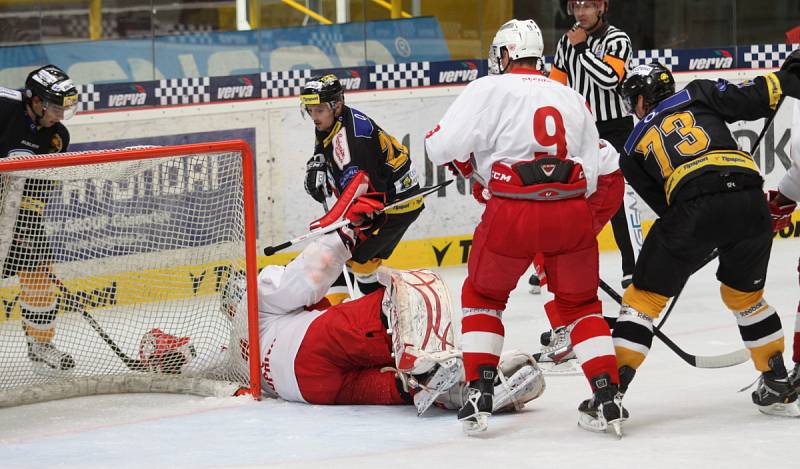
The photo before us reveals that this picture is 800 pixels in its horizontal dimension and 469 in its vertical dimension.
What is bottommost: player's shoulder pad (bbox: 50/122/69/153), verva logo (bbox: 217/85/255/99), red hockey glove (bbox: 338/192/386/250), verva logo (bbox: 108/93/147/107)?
red hockey glove (bbox: 338/192/386/250)

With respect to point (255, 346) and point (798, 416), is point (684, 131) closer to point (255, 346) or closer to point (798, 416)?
point (798, 416)

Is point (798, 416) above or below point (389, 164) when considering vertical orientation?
below

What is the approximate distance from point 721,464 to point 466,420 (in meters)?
0.72

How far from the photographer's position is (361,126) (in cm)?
489

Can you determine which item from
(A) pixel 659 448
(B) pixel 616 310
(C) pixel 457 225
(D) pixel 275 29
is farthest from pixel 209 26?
(A) pixel 659 448

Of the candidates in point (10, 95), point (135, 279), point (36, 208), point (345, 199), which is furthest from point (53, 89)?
→ point (345, 199)

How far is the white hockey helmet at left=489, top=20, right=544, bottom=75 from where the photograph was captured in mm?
3547

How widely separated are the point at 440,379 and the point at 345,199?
1.11 m

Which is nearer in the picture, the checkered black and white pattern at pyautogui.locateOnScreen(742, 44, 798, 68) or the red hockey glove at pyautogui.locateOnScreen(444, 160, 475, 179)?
the red hockey glove at pyautogui.locateOnScreen(444, 160, 475, 179)

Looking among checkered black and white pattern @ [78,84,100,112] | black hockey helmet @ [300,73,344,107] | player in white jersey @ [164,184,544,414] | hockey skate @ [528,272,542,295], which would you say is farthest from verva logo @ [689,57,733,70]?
player in white jersey @ [164,184,544,414]

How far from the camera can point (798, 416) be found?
353cm

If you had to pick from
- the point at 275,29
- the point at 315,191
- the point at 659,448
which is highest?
the point at 275,29

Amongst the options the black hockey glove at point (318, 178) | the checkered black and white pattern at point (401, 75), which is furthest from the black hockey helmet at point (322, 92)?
the checkered black and white pattern at point (401, 75)

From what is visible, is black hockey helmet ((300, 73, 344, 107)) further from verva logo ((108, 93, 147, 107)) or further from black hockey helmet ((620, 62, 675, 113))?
verva logo ((108, 93, 147, 107))
